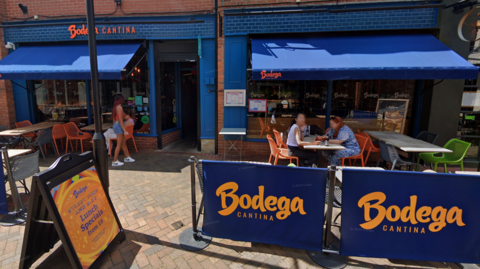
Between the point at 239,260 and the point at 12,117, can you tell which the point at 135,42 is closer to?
the point at 12,117

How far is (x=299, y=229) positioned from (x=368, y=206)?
2.53 feet

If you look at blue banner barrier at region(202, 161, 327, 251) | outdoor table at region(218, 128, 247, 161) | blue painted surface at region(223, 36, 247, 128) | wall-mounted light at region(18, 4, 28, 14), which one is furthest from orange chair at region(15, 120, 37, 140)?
blue banner barrier at region(202, 161, 327, 251)

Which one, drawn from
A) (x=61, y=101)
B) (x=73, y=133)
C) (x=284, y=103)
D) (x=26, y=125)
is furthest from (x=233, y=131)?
(x=26, y=125)

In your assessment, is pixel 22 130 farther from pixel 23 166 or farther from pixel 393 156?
pixel 393 156

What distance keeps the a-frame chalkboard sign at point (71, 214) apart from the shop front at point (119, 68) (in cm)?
396

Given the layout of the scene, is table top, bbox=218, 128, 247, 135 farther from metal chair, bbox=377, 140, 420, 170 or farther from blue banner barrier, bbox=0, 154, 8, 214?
blue banner barrier, bbox=0, 154, 8, 214

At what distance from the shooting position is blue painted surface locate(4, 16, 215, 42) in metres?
6.97

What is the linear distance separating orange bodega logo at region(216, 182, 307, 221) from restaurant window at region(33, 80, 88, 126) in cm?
729

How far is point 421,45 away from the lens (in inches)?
233

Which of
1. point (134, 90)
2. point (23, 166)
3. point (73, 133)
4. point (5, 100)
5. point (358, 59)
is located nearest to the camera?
point (23, 166)

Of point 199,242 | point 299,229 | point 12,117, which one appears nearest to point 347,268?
point 299,229

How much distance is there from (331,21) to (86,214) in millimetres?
6682

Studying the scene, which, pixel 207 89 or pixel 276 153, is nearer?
pixel 276 153

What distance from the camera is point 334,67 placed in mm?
5355
